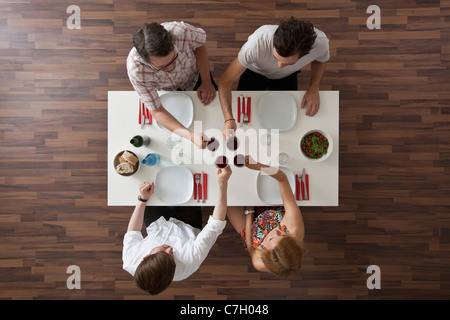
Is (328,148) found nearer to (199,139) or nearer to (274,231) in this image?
(274,231)

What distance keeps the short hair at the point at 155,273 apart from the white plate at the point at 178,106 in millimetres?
811

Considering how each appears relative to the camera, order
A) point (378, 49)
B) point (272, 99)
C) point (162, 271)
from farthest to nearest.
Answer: point (378, 49)
point (272, 99)
point (162, 271)

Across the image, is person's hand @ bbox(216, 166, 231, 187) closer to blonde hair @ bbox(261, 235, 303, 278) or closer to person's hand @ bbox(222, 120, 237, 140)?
person's hand @ bbox(222, 120, 237, 140)

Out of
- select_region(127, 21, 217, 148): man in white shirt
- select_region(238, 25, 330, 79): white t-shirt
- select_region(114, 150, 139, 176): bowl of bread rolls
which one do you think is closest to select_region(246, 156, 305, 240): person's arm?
select_region(127, 21, 217, 148): man in white shirt

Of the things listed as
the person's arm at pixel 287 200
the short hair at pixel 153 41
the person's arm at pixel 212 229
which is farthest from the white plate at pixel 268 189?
the short hair at pixel 153 41

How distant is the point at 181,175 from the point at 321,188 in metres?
0.92

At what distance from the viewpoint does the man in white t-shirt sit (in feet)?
4.75

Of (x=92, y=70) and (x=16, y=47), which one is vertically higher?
(x=16, y=47)

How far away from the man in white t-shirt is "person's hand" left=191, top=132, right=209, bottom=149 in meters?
0.15

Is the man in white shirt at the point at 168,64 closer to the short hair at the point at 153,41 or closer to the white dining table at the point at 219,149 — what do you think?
the short hair at the point at 153,41

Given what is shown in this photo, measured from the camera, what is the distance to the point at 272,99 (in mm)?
1855

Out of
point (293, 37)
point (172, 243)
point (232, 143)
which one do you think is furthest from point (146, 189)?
point (293, 37)
